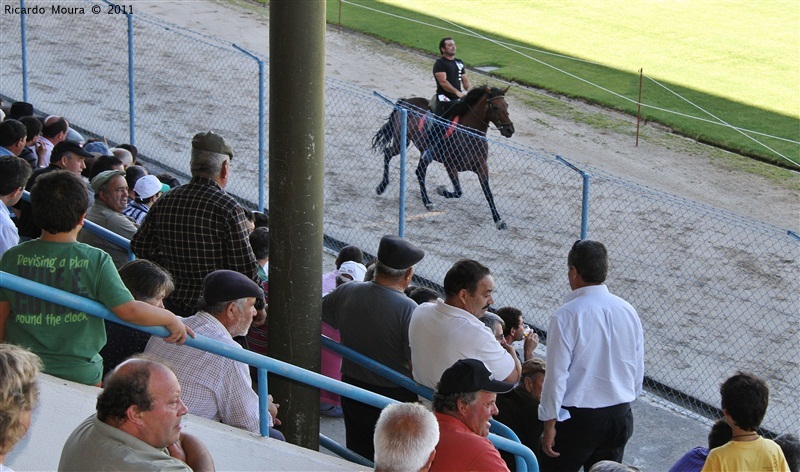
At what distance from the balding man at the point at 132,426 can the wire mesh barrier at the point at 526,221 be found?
5.25 metres

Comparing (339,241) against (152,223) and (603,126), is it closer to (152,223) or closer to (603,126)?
(152,223)

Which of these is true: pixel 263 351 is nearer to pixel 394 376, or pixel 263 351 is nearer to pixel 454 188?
pixel 394 376

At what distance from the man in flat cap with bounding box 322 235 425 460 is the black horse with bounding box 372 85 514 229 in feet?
23.3

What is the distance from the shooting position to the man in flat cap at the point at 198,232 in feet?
19.3

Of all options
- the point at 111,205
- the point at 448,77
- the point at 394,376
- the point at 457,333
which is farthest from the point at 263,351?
the point at 448,77

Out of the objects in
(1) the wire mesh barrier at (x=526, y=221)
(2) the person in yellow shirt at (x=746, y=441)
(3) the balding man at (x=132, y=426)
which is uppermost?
(3) the balding man at (x=132, y=426)

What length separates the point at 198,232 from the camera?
19.3 feet

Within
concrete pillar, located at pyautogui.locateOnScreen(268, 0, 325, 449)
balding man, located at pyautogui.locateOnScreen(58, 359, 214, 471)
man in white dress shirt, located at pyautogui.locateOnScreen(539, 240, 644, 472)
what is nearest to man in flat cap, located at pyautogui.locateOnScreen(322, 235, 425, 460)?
concrete pillar, located at pyautogui.locateOnScreen(268, 0, 325, 449)

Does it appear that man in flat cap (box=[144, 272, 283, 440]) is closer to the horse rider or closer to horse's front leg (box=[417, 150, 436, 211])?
horse's front leg (box=[417, 150, 436, 211])

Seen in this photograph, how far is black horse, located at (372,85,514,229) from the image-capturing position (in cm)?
1298

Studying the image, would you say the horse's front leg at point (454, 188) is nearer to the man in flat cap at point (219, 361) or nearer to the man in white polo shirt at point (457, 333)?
the man in white polo shirt at point (457, 333)

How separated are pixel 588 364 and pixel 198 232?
7.46 ft

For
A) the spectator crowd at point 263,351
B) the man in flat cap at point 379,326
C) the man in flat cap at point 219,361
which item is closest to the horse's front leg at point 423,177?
the spectator crowd at point 263,351

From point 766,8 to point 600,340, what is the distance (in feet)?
78.1
